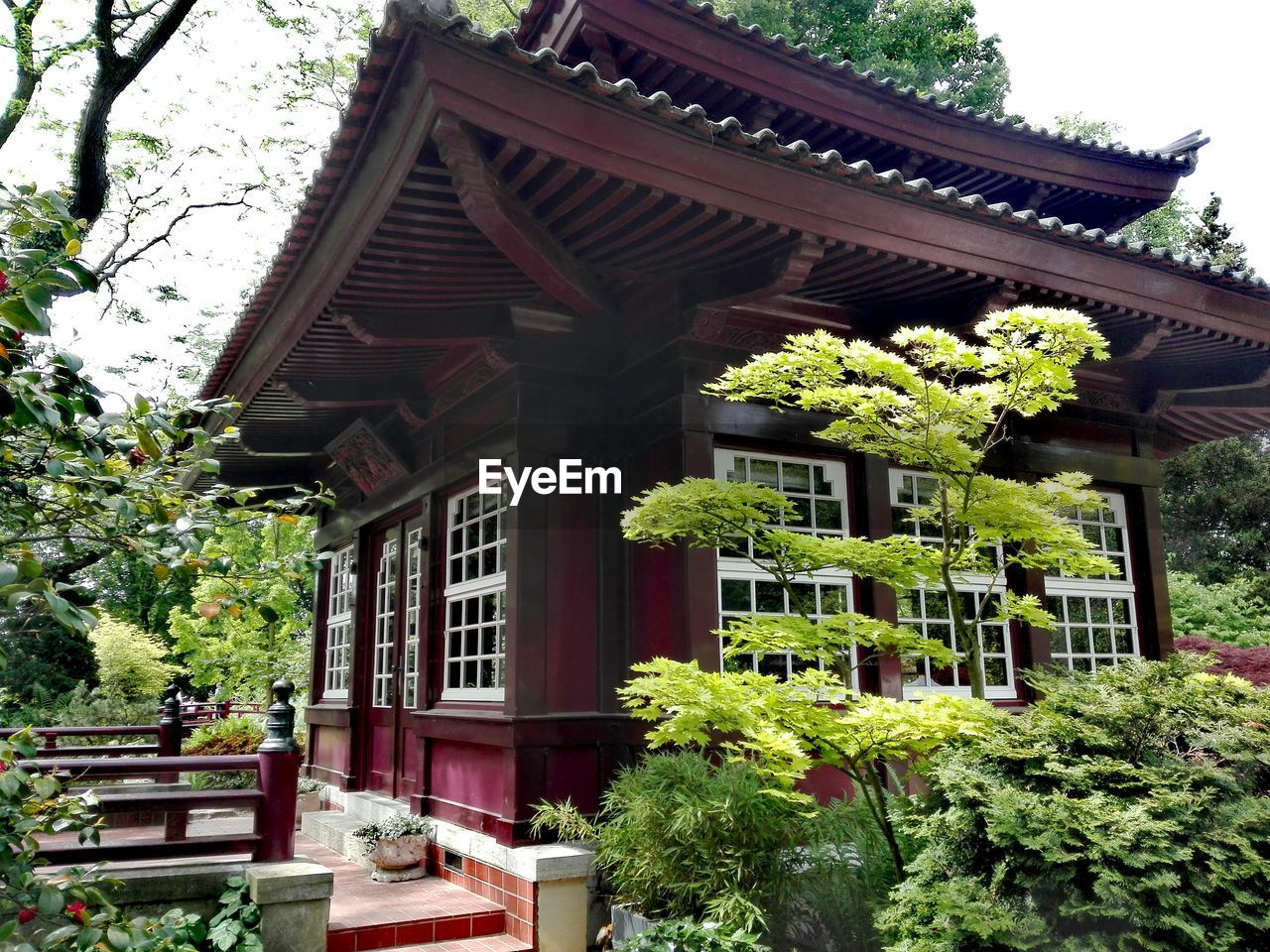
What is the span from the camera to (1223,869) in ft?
7.84

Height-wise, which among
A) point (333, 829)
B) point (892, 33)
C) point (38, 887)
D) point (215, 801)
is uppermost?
point (892, 33)

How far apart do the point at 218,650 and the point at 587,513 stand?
12026 millimetres

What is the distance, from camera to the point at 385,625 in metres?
7.44

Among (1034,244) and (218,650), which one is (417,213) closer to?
(1034,244)

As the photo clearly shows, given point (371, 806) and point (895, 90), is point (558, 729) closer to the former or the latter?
point (371, 806)

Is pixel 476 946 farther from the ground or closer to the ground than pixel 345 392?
closer to the ground

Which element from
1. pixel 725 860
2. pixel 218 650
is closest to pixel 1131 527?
pixel 725 860

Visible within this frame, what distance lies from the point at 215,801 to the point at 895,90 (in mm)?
6186

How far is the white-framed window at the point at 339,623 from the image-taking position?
827 cm

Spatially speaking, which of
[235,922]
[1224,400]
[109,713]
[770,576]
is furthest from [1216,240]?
[109,713]

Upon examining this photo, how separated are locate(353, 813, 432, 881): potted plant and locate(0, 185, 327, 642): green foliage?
3297mm

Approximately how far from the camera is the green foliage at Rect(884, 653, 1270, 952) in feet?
7.84

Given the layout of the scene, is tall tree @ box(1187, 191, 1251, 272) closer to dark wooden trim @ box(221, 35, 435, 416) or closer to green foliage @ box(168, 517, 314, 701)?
green foliage @ box(168, 517, 314, 701)

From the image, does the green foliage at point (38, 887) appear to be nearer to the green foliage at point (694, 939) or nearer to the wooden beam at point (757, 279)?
the green foliage at point (694, 939)
